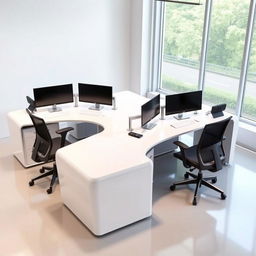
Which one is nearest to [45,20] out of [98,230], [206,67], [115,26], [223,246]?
[115,26]

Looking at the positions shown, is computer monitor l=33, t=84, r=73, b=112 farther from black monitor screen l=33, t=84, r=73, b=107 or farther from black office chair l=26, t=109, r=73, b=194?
black office chair l=26, t=109, r=73, b=194

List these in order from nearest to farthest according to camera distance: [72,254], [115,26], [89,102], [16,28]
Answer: [72,254] < [89,102] < [16,28] < [115,26]

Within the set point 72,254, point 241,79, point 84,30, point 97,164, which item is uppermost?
point 84,30

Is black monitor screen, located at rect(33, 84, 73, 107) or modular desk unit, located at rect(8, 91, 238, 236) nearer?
modular desk unit, located at rect(8, 91, 238, 236)

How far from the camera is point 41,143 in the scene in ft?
14.2

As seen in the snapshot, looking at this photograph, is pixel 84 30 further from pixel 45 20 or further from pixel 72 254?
pixel 72 254

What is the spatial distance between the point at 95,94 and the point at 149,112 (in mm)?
1020

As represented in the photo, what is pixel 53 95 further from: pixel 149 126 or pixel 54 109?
pixel 149 126

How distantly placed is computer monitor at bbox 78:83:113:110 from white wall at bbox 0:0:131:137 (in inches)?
50.2

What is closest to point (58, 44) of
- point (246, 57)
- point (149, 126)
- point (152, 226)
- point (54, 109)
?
point (54, 109)

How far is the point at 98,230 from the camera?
138 inches

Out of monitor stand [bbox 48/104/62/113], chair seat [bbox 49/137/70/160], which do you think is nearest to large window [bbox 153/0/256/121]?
monitor stand [bbox 48/104/62/113]

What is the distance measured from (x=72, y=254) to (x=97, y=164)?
0.92 meters

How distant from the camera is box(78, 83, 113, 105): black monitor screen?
497 cm
